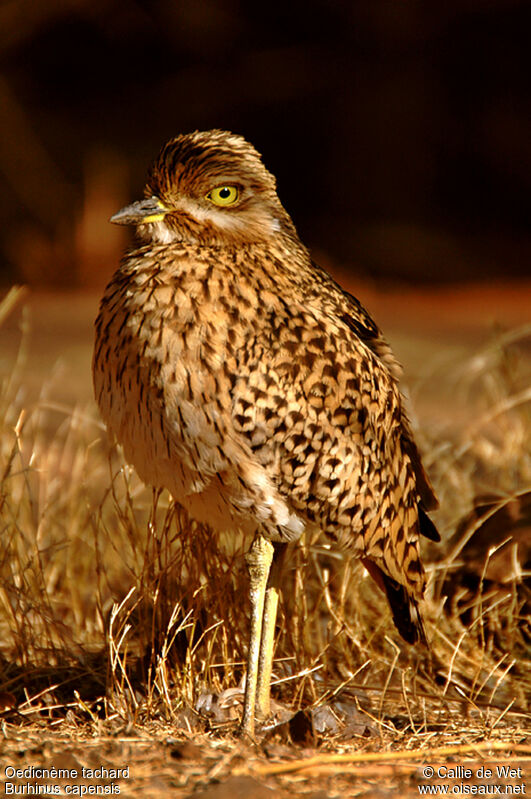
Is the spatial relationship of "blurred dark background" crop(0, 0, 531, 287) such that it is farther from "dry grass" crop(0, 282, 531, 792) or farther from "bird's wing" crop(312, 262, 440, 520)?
"bird's wing" crop(312, 262, 440, 520)

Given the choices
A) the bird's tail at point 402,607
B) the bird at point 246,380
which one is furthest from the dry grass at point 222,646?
the bird at point 246,380

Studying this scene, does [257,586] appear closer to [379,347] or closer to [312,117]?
[379,347]

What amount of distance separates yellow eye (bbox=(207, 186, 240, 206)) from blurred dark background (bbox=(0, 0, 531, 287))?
22.4ft

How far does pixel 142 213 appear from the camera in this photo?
9.60 ft

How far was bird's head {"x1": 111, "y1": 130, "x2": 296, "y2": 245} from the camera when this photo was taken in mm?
2936

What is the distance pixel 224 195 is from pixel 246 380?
1.72 feet

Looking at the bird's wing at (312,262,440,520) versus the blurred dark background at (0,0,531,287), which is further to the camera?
the blurred dark background at (0,0,531,287)

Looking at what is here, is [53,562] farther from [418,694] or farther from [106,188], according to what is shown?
[106,188]

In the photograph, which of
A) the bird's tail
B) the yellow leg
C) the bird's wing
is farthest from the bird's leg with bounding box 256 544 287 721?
the bird's wing

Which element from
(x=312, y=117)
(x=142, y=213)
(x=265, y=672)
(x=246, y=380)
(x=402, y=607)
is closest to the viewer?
(x=246, y=380)

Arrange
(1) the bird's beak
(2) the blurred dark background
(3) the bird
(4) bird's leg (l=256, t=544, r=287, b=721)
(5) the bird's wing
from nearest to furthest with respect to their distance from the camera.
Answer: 1. (3) the bird
2. (1) the bird's beak
3. (4) bird's leg (l=256, t=544, r=287, b=721)
4. (5) the bird's wing
5. (2) the blurred dark background

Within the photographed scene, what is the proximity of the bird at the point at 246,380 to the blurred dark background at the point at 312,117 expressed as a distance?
268 inches

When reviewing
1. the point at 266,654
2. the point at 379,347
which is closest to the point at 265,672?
the point at 266,654

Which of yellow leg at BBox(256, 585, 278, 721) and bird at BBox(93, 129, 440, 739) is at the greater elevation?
bird at BBox(93, 129, 440, 739)
